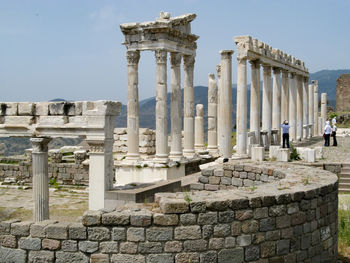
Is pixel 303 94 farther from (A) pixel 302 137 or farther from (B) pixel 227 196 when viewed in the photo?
(B) pixel 227 196

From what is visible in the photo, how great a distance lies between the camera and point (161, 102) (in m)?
20.8

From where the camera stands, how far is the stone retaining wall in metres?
7.76

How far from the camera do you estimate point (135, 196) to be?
14305 millimetres

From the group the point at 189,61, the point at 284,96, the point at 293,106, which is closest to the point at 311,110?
the point at 293,106

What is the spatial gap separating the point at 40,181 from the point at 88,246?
7178 millimetres

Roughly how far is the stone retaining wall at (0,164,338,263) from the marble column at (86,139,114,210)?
620 cm

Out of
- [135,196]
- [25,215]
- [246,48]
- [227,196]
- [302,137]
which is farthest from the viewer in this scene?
[302,137]

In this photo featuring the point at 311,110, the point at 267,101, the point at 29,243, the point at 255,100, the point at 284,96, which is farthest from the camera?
the point at 311,110

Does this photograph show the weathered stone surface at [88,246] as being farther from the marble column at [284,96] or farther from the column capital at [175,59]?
the marble column at [284,96]

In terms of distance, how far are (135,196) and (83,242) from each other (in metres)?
6.43

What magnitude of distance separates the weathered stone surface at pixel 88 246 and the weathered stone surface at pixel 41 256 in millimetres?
525

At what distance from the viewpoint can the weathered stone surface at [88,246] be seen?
7836mm

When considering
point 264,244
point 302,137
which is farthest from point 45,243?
point 302,137

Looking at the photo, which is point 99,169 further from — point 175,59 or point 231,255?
point 175,59
